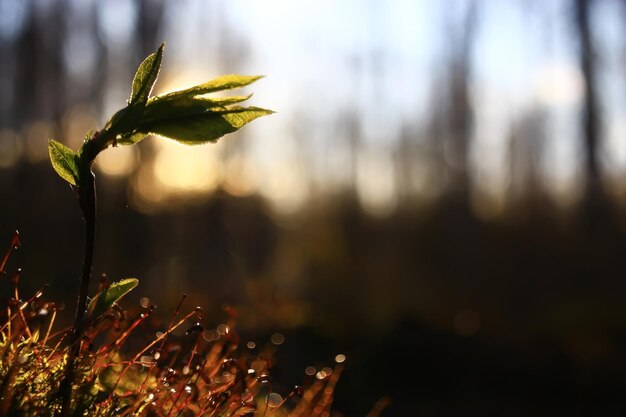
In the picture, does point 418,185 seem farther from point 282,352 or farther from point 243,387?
point 243,387

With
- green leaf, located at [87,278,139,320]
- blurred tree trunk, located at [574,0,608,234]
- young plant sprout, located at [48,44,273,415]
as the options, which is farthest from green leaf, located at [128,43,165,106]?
blurred tree trunk, located at [574,0,608,234]

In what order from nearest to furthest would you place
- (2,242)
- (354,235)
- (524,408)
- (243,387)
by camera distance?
(243,387), (524,408), (2,242), (354,235)


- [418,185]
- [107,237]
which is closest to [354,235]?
[418,185]

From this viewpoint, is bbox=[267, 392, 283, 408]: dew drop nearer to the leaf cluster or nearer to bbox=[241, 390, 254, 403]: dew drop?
bbox=[241, 390, 254, 403]: dew drop

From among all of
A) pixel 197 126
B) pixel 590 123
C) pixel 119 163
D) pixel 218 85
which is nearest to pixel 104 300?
pixel 197 126

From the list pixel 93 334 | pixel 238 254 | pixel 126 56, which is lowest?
pixel 238 254

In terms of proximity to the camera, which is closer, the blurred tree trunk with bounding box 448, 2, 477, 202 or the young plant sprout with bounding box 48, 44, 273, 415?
the young plant sprout with bounding box 48, 44, 273, 415

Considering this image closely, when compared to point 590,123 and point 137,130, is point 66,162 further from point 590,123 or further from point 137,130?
point 590,123

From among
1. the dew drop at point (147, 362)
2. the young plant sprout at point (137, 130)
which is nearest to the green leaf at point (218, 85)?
the young plant sprout at point (137, 130)

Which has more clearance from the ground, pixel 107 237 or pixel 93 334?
pixel 93 334
